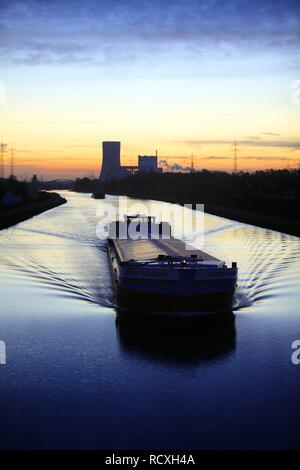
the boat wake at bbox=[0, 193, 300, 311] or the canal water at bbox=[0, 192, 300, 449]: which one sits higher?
the boat wake at bbox=[0, 193, 300, 311]

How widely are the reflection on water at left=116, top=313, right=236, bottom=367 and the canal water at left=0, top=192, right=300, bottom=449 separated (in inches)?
2.2

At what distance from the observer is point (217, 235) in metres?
50.3

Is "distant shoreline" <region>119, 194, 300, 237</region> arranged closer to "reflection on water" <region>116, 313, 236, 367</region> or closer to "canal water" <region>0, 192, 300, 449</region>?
"canal water" <region>0, 192, 300, 449</region>

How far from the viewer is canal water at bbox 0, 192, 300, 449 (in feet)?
35.4

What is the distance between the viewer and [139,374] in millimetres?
14453

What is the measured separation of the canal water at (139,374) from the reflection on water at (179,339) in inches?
2.2

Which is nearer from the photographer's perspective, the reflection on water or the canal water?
the canal water

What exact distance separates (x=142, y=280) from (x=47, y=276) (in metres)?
9.80

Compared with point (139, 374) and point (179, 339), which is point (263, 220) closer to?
point (179, 339)

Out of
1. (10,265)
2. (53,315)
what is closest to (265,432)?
(53,315)

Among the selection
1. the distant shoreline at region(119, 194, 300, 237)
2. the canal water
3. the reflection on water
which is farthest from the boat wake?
the reflection on water

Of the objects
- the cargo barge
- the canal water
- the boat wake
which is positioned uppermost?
the cargo barge

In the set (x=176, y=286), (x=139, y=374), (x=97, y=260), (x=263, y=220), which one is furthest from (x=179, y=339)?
(x=263, y=220)
